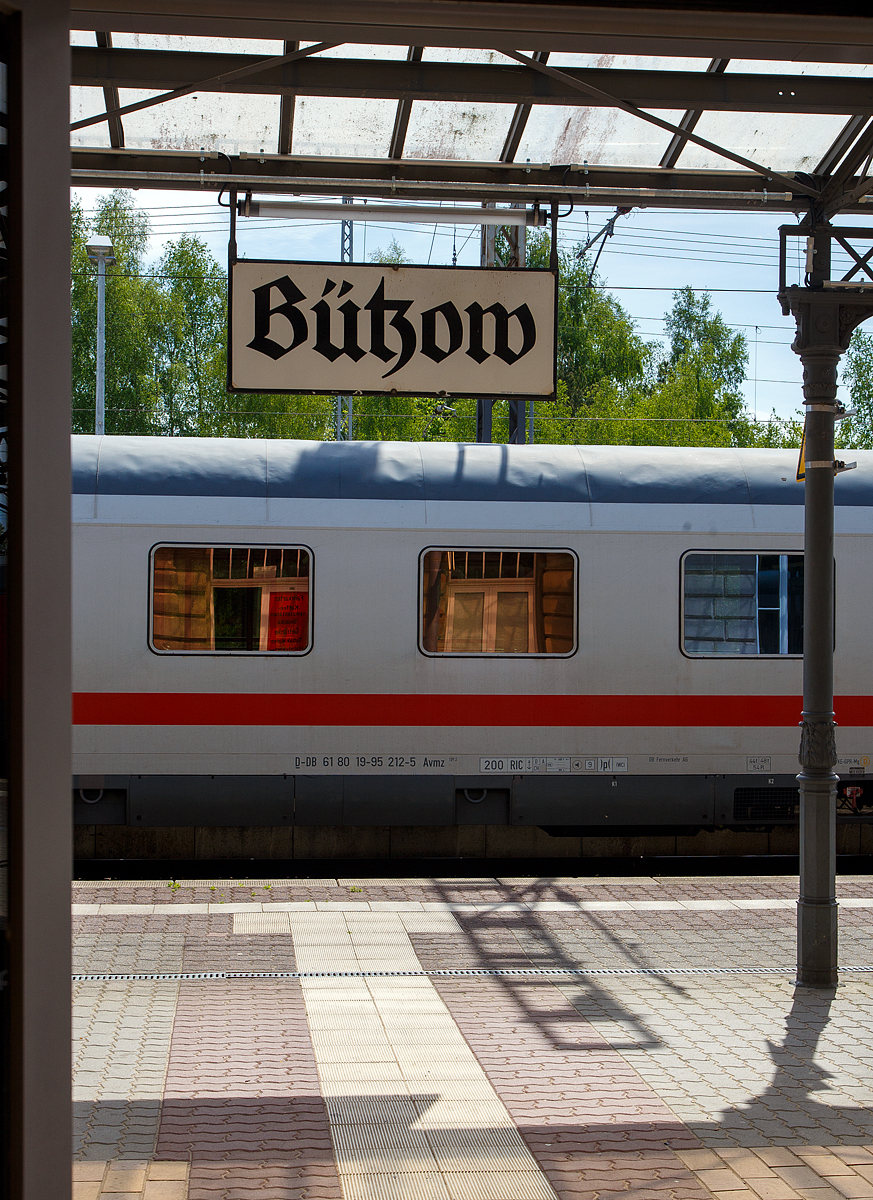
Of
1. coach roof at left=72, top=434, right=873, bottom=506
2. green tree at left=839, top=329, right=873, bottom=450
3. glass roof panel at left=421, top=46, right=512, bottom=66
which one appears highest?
green tree at left=839, top=329, right=873, bottom=450

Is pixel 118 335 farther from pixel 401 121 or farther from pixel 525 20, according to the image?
pixel 525 20

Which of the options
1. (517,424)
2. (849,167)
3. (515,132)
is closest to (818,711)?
(849,167)

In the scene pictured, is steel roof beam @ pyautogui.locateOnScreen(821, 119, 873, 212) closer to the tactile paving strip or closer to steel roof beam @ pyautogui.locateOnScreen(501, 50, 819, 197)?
steel roof beam @ pyautogui.locateOnScreen(501, 50, 819, 197)

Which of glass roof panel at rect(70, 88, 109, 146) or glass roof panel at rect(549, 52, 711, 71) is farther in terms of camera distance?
glass roof panel at rect(70, 88, 109, 146)

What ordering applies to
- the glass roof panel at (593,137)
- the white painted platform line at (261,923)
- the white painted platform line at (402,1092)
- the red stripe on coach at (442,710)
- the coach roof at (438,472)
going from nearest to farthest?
the white painted platform line at (402,1092), the glass roof panel at (593,137), the white painted platform line at (261,923), the red stripe on coach at (442,710), the coach roof at (438,472)

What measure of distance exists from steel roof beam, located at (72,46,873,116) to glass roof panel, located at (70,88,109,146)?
276 mm

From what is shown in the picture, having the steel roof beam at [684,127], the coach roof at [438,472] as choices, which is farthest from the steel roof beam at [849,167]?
the coach roof at [438,472]

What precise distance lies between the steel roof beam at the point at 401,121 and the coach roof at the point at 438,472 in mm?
4267

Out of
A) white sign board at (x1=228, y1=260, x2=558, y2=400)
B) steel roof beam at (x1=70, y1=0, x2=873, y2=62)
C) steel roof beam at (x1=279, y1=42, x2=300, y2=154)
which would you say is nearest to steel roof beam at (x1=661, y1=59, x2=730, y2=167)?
white sign board at (x1=228, y1=260, x2=558, y2=400)

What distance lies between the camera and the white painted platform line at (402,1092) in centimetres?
398

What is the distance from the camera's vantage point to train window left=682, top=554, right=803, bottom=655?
995cm

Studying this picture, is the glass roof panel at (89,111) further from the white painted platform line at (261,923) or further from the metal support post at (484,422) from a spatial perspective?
the metal support post at (484,422)

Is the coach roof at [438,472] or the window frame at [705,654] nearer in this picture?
the coach roof at [438,472]

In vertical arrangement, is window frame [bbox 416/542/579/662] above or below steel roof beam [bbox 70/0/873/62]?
below
